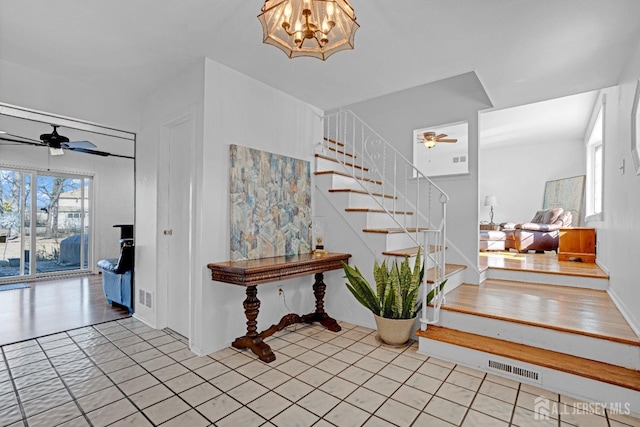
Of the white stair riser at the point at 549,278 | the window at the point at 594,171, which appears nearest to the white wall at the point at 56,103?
the white stair riser at the point at 549,278

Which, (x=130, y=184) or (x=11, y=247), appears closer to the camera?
(x=11, y=247)

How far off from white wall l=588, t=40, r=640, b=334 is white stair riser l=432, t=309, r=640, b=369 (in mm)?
259

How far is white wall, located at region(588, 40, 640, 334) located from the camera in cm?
237

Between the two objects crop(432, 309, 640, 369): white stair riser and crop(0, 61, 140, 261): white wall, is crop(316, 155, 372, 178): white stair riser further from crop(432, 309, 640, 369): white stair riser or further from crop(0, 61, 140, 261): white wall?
crop(0, 61, 140, 261): white wall

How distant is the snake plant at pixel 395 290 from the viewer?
2705 mm

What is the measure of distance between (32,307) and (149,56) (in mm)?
3498

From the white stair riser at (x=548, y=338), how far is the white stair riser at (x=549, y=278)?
1750 millimetres

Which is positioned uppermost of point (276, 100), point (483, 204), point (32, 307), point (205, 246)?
point (276, 100)

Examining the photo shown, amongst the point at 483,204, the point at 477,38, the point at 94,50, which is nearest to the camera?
the point at 477,38

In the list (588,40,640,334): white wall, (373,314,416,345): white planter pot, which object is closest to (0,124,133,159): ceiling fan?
(373,314,416,345): white planter pot

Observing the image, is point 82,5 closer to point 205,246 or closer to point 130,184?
point 205,246

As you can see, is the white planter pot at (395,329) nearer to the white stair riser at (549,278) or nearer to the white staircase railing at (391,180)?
the white staircase railing at (391,180)

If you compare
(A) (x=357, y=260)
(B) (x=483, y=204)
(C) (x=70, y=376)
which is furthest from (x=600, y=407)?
(B) (x=483, y=204)

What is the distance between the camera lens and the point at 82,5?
6.74ft
